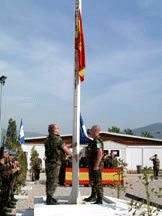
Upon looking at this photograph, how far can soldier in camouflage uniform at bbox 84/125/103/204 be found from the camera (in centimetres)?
761

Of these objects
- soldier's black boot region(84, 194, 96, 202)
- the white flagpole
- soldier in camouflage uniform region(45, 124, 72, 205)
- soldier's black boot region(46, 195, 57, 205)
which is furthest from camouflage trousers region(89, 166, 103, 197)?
soldier's black boot region(46, 195, 57, 205)

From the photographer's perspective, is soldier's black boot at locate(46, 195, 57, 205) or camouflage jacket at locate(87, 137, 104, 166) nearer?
soldier's black boot at locate(46, 195, 57, 205)

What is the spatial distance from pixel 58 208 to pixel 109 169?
1078cm

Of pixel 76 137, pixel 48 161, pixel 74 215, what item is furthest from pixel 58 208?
pixel 76 137

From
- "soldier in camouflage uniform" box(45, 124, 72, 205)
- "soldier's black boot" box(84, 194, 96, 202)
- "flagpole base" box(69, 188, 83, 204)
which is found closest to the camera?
"soldier in camouflage uniform" box(45, 124, 72, 205)

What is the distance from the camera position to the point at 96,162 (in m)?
7.62

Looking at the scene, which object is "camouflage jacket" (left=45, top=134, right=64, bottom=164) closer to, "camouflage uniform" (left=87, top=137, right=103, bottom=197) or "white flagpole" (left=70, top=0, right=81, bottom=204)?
"white flagpole" (left=70, top=0, right=81, bottom=204)

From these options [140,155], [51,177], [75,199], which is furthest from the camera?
[140,155]

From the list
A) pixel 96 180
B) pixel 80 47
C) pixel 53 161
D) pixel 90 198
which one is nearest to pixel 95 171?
pixel 96 180

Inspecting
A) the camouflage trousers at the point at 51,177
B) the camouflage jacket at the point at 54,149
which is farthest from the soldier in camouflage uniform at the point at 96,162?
the camouflage trousers at the point at 51,177

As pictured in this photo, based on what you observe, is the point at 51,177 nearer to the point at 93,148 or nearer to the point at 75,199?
the point at 75,199

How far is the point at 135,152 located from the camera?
3809 cm

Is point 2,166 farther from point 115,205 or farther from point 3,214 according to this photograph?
point 115,205

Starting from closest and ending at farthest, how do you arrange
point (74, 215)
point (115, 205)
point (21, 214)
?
point (74, 215) < point (115, 205) < point (21, 214)
